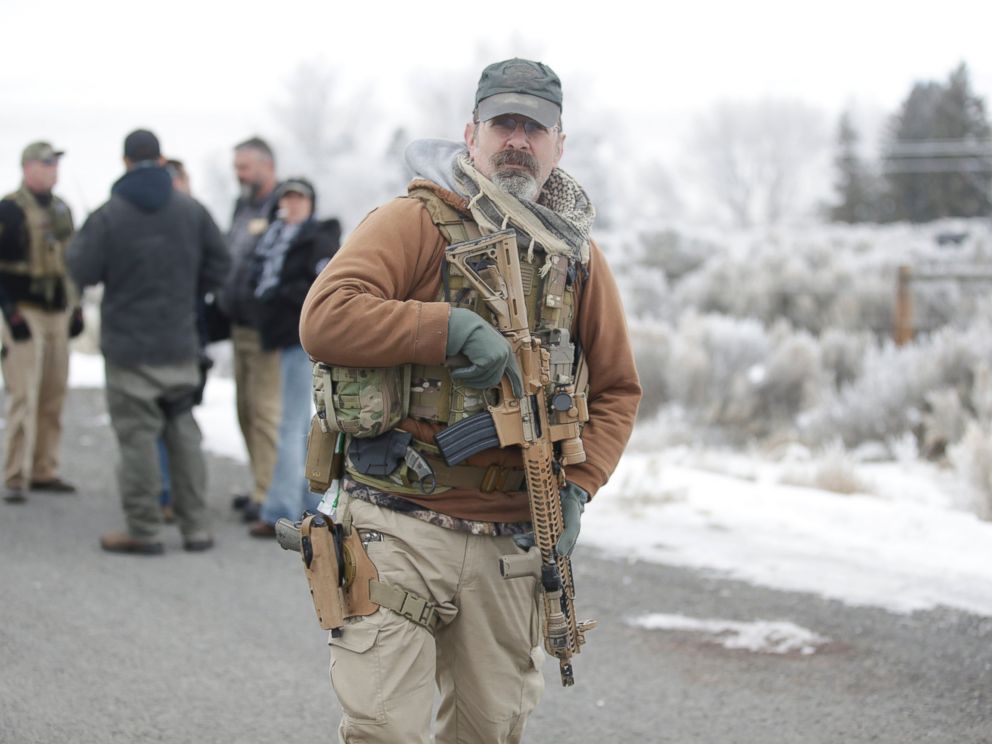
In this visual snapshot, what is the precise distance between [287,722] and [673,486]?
4.33 metres

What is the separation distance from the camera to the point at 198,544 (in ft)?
Answer: 22.1

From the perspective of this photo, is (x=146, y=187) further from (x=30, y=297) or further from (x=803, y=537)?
(x=803, y=537)

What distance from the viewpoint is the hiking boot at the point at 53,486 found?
812cm

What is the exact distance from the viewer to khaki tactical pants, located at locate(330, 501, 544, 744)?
294 cm

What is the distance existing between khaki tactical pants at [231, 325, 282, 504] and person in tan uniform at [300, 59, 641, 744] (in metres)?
4.26

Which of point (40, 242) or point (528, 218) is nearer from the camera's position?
point (528, 218)

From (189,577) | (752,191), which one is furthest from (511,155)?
(752,191)

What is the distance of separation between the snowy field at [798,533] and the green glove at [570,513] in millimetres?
2459

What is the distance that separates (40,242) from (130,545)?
2212mm

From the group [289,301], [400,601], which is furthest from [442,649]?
[289,301]

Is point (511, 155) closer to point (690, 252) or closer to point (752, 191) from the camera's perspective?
point (690, 252)

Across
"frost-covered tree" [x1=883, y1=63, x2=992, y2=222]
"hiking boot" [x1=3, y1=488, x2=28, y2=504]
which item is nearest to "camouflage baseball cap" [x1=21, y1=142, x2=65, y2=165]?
"hiking boot" [x1=3, y1=488, x2=28, y2=504]

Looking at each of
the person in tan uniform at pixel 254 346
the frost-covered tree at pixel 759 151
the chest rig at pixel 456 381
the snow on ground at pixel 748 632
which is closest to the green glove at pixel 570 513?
the chest rig at pixel 456 381

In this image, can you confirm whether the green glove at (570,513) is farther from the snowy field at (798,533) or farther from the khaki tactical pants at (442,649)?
the snowy field at (798,533)
